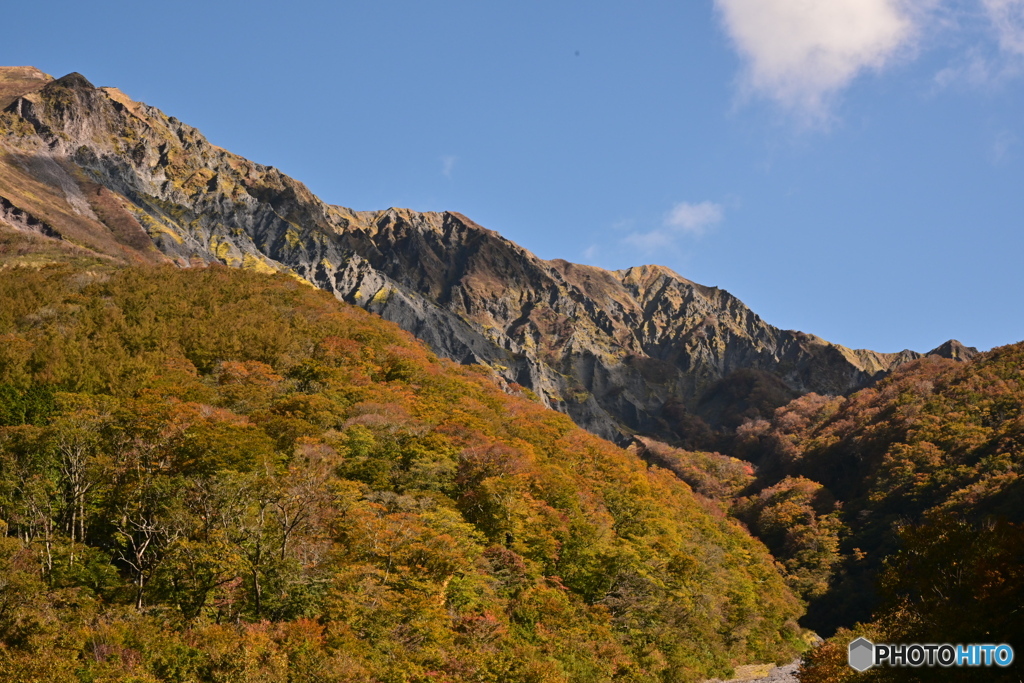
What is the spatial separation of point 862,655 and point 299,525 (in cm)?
2833

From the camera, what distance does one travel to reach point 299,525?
36531 mm

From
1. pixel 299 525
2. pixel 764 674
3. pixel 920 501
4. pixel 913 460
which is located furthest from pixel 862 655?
pixel 913 460

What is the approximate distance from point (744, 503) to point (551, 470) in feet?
281

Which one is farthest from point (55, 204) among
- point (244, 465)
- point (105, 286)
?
point (244, 465)

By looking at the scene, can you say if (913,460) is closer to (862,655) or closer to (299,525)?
(862,655)

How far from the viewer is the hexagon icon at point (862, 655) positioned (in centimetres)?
2987

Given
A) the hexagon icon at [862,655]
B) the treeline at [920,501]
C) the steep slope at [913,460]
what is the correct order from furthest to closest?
the steep slope at [913,460], the hexagon icon at [862,655], the treeline at [920,501]

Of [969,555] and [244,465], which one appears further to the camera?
[244,465]

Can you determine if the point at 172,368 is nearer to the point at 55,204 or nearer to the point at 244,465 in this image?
the point at 244,465

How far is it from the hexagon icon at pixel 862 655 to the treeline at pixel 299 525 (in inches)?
563

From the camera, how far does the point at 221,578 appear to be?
3288cm

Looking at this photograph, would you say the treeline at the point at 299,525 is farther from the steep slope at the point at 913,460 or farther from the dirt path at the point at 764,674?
the steep slope at the point at 913,460

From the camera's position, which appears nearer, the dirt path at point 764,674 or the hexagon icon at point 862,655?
the hexagon icon at point 862,655

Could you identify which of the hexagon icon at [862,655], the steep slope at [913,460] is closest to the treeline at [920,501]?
the steep slope at [913,460]
